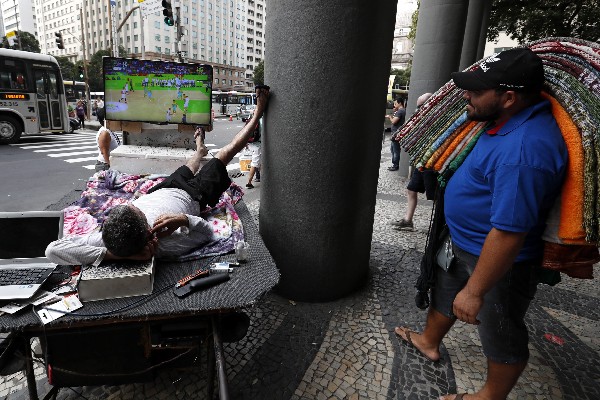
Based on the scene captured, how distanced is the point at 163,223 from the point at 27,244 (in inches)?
27.7

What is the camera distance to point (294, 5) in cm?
254

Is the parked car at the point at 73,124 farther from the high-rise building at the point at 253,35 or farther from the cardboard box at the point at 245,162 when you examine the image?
the high-rise building at the point at 253,35

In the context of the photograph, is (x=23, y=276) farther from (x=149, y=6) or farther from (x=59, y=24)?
(x=59, y=24)

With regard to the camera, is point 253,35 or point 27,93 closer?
point 27,93

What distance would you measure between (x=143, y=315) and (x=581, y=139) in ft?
6.89

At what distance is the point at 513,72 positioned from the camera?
1589mm

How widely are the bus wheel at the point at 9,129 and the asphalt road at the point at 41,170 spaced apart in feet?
1.07

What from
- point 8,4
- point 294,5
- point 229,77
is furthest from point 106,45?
point 294,5

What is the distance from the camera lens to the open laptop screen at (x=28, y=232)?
6.10 ft

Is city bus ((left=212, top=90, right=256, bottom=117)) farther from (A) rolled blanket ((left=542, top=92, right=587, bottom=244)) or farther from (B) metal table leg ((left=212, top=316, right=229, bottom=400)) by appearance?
(A) rolled blanket ((left=542, top=92, right=587, bottom=244))

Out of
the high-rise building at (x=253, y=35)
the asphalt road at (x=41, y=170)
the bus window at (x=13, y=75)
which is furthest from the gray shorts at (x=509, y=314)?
the high-rise building at (x=253, y=35)

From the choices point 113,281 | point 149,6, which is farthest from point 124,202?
point 149,6

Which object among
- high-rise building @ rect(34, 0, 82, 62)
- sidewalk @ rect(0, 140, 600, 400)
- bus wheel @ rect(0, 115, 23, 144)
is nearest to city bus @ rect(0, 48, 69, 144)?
bus wheel @ rect(0, 115, 23, 144)

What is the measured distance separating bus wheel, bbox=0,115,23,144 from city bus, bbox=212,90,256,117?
67.8ft
